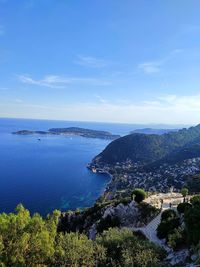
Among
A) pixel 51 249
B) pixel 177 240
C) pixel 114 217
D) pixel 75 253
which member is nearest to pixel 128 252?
pixel 75 253

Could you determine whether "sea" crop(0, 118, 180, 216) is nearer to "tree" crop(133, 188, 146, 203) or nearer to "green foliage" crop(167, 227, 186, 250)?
"tree" crop(133, 188, 146, 203)

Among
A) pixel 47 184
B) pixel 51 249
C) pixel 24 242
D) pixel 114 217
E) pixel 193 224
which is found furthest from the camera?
pixel 47 184

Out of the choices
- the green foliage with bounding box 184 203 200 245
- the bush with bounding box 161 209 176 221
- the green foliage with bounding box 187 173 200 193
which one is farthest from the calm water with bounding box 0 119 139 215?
the green foliage with bounding box 184 203 200 245

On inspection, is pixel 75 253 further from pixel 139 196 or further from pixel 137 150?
pixel 137 150

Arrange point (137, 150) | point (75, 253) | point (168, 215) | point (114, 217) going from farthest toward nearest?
point (137, 150) < point (114, 217) < point (168, 215) < point (75, 253)

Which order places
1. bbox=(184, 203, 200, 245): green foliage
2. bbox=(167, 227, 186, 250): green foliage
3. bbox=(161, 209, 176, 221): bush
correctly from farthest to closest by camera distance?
1. bbox=(161, 209, 176, 221): bush
2. bbox=(167, 227, 186, 250): green foliage
3. bbox=(184, 203, 200, 245): green foliage

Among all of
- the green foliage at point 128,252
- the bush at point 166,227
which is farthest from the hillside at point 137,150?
the green foliage at point 128,252

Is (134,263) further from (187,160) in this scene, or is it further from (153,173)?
(187,160)

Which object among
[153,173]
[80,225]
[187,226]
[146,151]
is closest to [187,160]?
[153,173]
